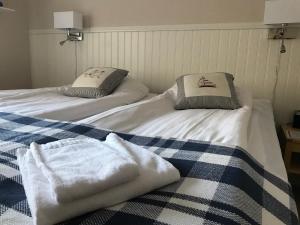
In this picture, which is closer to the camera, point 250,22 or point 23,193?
point 23,193

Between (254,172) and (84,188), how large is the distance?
0.53m

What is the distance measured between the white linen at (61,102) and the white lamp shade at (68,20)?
702 mm

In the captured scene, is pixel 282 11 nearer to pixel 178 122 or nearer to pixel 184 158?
pixel 178 122

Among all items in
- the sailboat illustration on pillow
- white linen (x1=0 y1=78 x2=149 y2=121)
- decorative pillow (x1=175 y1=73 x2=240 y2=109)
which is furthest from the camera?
the sailboat illustration on pillow

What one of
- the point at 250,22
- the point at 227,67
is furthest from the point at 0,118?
the point at 250,22

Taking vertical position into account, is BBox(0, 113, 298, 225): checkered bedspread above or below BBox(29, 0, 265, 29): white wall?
below

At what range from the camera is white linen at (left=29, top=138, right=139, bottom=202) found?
56 centimetres

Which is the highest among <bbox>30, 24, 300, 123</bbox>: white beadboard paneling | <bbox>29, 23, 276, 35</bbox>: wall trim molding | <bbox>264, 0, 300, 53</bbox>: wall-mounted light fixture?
<bbox>264, 0, 300, 53</bbox>: wall-mounted light fixture

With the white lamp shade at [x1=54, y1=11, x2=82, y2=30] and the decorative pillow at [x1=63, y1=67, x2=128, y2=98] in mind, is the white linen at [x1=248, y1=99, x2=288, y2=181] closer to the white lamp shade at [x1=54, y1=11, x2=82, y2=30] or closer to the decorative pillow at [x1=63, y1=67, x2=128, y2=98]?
the decorative pillow at [x1=63, y1=67, x2=128, y2=98]

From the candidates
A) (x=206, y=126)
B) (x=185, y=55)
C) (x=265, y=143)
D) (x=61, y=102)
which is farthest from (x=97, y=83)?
(x=265, y=143)

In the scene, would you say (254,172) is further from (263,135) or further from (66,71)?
(66,71)

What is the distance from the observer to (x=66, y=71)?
2.94m

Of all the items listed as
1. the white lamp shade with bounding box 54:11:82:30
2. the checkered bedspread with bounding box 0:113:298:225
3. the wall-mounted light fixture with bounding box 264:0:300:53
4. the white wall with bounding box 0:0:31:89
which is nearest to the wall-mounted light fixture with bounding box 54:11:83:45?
the white lamp shade with bounding box 54:11:82:30

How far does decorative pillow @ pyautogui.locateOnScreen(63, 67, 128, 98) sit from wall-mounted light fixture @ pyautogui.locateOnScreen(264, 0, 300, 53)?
3.81 feet
